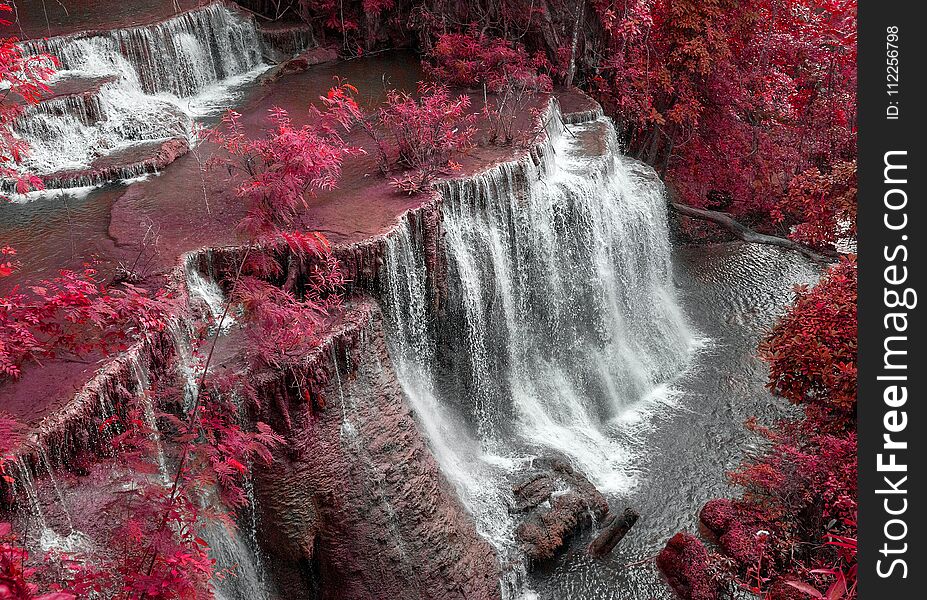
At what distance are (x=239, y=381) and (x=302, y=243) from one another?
161 cm

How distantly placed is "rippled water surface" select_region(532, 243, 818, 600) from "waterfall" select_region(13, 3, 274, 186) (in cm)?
871

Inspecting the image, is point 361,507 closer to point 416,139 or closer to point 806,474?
point 806,474

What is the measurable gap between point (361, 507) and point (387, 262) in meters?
2.99

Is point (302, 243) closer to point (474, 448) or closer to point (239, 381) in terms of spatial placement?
point (239, 381)

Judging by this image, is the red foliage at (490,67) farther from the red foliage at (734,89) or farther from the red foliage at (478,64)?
the red foliage at (734,89)

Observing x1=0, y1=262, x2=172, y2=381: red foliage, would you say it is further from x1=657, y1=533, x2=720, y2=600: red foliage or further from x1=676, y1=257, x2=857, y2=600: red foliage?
x1=676, y1=257, x2=857, y2=600: red foliage

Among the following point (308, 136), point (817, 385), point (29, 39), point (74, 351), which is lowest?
point (817, 385)

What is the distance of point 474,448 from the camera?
35.4ft

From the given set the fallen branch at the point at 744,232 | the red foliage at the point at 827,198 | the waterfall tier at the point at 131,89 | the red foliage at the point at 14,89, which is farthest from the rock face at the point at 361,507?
the fallen branch at the point at 744,232

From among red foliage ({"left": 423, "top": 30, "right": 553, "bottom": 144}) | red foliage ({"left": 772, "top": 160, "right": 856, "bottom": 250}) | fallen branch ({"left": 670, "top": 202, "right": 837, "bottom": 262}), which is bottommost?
fallen branch ({"left": 670, "top": 202, "right": 837, "bottom": 262})

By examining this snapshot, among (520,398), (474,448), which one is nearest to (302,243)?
(474,448)

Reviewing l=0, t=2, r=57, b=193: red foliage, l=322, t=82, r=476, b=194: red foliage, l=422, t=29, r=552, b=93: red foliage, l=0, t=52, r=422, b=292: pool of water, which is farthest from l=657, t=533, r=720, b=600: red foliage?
l=422, t=29, r=552, b=93: red foliage

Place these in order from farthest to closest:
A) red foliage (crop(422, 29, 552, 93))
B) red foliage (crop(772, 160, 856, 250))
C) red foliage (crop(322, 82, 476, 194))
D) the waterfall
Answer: red foliage (crop(422, 29, 552, 93))
the waterfall
red foliage (crop(322, 82, 476, 194))
red foliage (crop(772, 160, 856, 250))

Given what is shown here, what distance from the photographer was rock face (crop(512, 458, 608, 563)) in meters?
9.53
